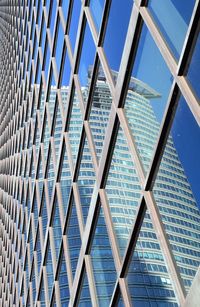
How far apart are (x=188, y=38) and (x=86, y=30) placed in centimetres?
814

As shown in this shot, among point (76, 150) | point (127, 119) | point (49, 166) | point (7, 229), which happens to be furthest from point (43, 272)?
point (7, 229)

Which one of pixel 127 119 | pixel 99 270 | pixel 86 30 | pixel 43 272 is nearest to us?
pixel 127 119

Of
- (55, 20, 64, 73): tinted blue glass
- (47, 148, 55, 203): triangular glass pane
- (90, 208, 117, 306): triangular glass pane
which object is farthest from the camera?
(47, 148, 55, 203): triangular glass pane

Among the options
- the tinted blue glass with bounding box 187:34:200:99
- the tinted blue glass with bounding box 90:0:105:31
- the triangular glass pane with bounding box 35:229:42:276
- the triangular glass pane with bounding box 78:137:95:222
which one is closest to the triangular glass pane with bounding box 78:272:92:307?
the triangular glass pane with bounding box 78:137:95:222

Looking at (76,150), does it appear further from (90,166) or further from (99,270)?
(99,270)

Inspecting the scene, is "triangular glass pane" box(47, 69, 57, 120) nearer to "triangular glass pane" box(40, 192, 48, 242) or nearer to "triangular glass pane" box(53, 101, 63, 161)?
"triangular glass pane" box(53, 101, 63, 161)

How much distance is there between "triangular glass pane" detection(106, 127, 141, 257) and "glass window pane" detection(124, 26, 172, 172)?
51cm

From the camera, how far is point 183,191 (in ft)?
29.0

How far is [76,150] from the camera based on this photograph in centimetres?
1650

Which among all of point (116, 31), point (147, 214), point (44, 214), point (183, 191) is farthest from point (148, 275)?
point (44, 214)

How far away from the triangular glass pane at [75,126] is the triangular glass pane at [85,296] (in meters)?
3.83

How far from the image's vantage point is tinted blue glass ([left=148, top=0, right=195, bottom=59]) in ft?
27.9

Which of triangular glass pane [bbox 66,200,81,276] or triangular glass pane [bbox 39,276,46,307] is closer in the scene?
triangular glass pane [bbox 66,200,81,276]

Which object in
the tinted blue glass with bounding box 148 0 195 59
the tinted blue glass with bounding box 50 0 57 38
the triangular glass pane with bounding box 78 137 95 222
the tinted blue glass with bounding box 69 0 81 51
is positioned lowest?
the tinted blue glass with bounding box 148 0 195 59
